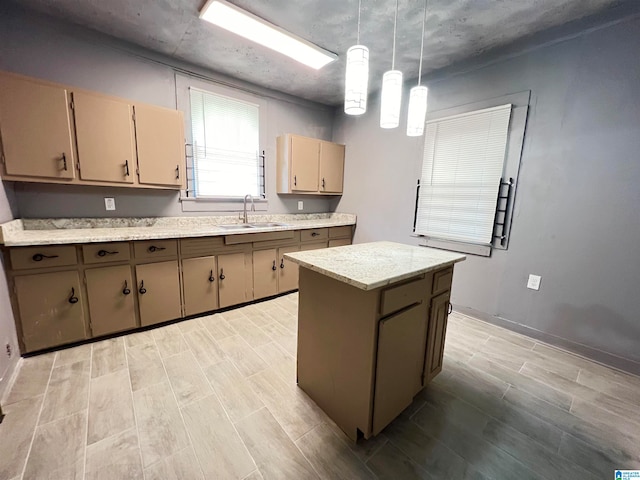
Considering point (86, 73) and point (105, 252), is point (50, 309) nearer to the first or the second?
point (105, 252)

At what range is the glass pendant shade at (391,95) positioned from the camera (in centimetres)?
135

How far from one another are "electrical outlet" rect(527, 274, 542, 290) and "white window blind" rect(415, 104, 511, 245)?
1.57 feet

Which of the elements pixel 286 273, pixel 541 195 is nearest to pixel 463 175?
pixel 541 195

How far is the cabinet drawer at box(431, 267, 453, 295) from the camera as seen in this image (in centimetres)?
157

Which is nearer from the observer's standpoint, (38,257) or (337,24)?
(38,257)

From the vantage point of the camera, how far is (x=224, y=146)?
311 centimetres

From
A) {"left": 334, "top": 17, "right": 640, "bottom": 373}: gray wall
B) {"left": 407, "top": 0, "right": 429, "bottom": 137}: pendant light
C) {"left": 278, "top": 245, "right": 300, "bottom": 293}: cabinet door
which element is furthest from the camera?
{"left": 278, "top": 245, "right": 300, "bottom": 293}: cabinet door

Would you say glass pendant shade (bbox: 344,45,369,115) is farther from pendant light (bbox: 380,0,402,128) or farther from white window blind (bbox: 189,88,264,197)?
white window blind (bbox: 189,88,264,197)

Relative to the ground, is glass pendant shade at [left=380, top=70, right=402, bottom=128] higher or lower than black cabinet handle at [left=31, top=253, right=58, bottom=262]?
higher

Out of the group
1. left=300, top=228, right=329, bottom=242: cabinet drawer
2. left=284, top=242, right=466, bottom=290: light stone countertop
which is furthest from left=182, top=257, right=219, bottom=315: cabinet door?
left=284, top=242, right=466, bottom=290: light stone countertop

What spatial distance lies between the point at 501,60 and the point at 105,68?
Answer: 3.64 m

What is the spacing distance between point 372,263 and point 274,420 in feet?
3.46

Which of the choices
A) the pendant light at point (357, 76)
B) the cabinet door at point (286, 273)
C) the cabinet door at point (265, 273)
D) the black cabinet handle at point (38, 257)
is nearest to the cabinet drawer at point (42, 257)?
the black cabinet handle at point (38, 257)

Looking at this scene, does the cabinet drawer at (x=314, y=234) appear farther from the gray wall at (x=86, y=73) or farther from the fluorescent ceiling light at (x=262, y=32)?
the fluorescent ceiling light at (x=262, y=32)
